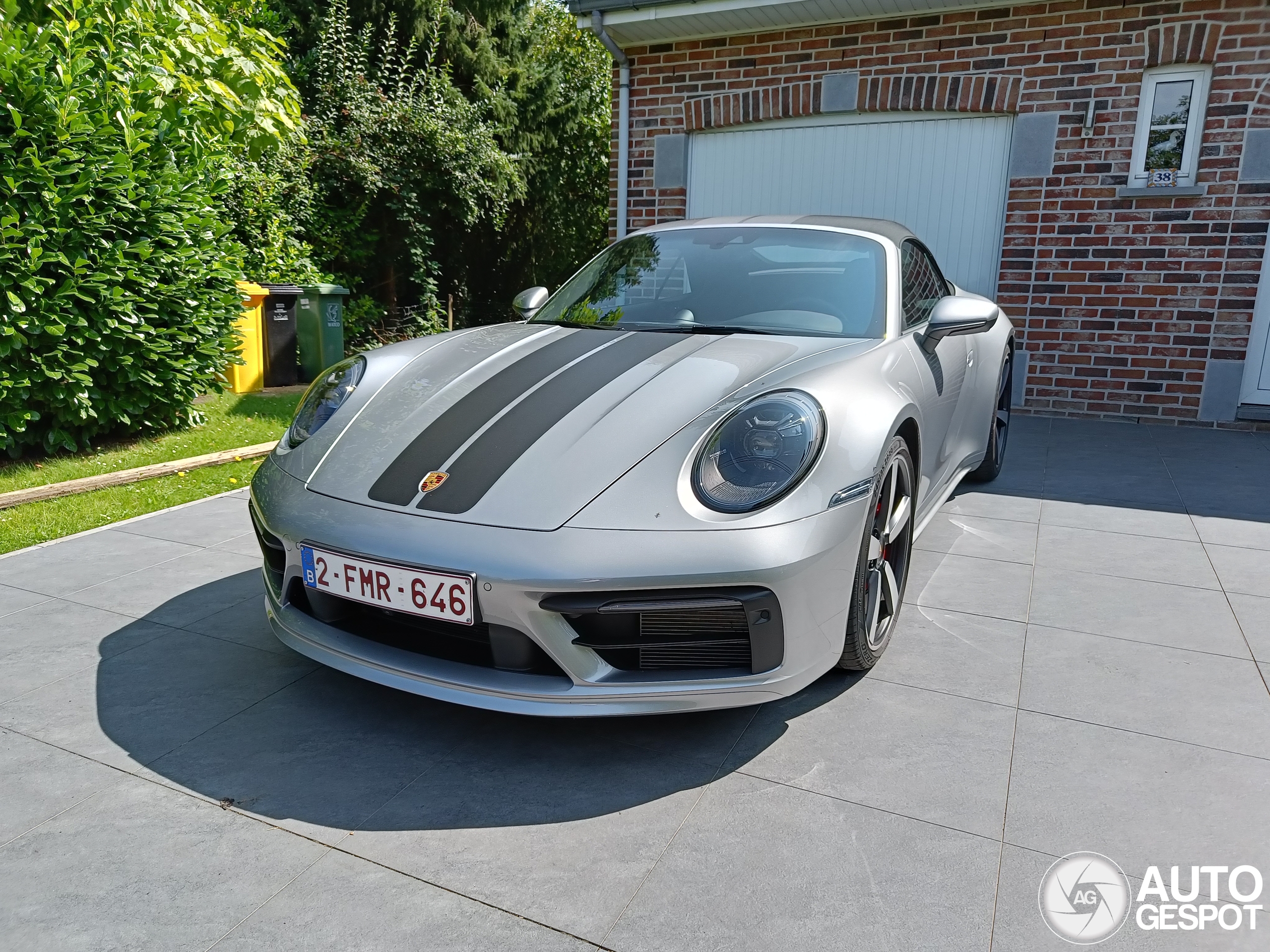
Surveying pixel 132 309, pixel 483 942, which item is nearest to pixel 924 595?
pixel 483 942

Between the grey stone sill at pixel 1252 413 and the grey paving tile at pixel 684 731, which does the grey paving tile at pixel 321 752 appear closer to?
the grey paving tile at pixel 684 731

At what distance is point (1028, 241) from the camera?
665cm

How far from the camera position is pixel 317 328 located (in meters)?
8.09

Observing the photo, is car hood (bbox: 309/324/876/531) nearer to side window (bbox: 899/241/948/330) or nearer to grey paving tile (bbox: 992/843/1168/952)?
side window (bbox: 899/241/948/330)

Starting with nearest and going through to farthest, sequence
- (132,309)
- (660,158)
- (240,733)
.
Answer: (240,733), (132,309), (660,158)

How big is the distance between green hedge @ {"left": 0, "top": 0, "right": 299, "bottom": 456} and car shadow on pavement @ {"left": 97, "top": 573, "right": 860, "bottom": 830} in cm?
265

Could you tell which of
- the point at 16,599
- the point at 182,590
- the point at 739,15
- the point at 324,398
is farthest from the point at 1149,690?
the point at 739,15

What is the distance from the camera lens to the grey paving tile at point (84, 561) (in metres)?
3.18

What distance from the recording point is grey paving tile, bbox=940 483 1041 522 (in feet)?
13.6

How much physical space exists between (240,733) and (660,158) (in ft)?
21.7

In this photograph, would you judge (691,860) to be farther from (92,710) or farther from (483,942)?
(92,710)

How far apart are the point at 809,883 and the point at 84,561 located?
9.80 feet

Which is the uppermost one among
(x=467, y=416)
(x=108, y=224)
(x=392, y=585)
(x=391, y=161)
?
(x=391, y=161)

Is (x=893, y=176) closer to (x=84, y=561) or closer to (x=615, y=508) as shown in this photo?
(x=615, y=508)
